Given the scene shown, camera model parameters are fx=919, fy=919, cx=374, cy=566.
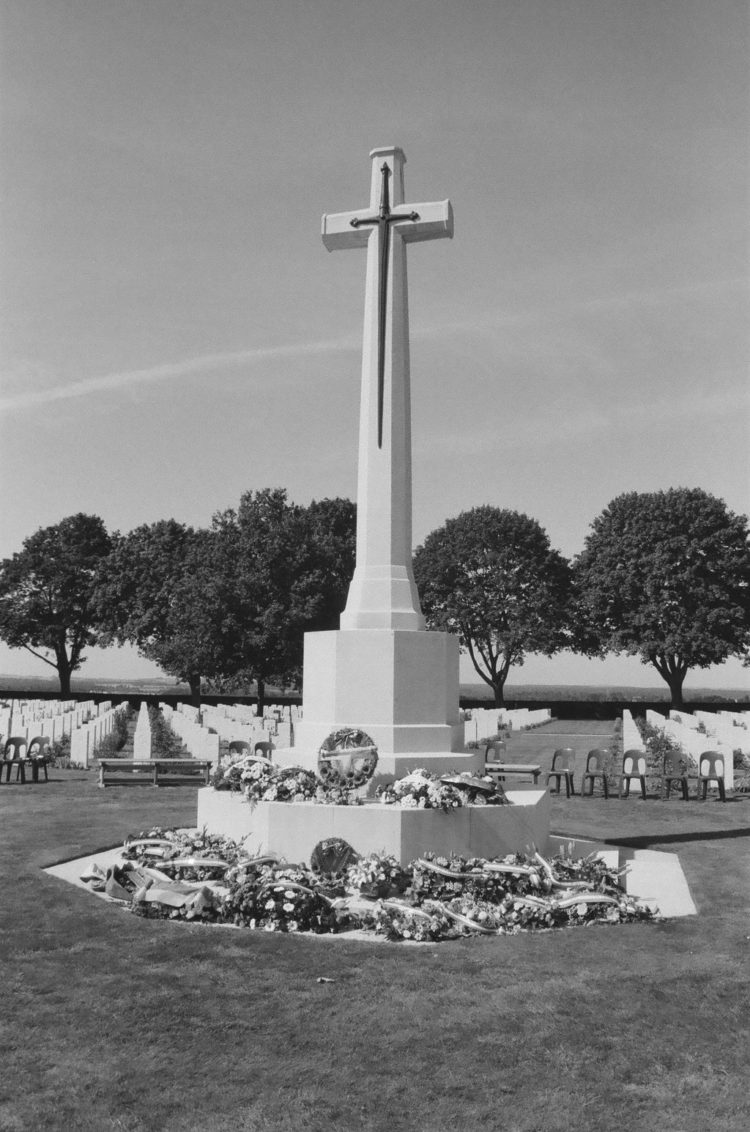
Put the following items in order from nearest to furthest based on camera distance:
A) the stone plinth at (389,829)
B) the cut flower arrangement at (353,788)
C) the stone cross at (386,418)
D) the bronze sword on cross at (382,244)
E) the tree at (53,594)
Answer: the stone plinth at (389,829) < the cut flower arrangement at (353,788) < the stone cross at (386,418) < the bronze sword on cross at (382,244) < the tree at (53,594)

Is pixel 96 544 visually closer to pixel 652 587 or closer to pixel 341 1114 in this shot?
pixel 652 587

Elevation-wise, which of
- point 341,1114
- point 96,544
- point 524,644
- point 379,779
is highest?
point 96,544

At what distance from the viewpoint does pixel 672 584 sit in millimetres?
40906

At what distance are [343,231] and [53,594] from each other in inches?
1814

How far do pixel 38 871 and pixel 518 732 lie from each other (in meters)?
27.1

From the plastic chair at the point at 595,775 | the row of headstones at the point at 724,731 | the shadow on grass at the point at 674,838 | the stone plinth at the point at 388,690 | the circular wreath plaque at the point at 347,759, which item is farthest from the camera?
the row of headstones at the point at 724,731

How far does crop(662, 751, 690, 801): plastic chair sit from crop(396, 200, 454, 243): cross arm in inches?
403


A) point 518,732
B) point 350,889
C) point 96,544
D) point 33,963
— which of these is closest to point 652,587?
point 518,732

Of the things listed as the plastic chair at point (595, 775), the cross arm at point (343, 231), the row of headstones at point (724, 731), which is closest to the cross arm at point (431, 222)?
the cross arm at point (343, 231)

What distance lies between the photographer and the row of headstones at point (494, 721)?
28.8 meters

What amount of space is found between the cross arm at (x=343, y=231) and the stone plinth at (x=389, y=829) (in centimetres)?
678

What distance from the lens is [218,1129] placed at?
4.10 m

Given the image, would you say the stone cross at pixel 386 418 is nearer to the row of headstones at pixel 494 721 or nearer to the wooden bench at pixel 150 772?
the wooden bench at pixel 150 772

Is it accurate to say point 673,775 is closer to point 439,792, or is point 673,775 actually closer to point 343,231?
point 439,792
